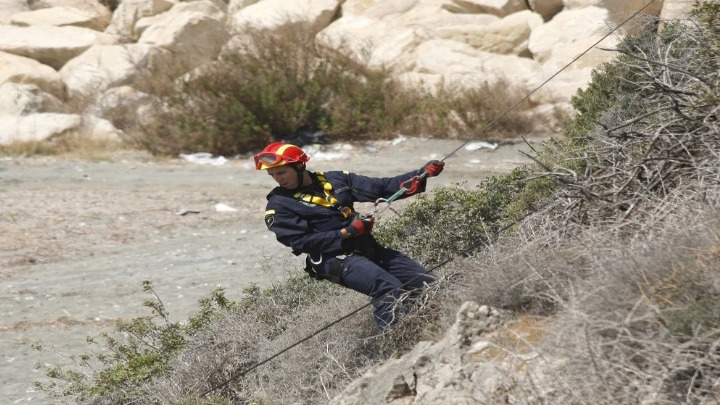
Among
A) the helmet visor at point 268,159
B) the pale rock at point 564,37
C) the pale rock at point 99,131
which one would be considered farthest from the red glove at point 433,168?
the pale rock at point 99,131

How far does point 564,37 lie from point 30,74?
39.8 ft

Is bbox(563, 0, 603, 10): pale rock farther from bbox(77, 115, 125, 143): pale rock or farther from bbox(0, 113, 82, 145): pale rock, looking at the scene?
bbox(0, 113, 82, 145): pale rock

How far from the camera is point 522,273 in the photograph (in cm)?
492

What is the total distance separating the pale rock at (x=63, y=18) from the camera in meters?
27.6

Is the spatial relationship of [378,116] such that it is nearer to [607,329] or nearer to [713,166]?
[713,166]

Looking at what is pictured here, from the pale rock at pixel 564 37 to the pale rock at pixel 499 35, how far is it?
0.36 meters

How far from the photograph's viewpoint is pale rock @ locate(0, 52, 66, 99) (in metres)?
22.6

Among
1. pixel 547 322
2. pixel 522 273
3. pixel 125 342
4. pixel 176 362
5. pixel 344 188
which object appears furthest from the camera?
pixel 125 342

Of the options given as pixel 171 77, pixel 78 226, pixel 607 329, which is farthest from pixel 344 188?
pixel 171 77

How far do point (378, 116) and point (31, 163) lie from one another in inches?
245

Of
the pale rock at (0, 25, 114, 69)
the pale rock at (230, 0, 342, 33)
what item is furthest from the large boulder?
the pale rock at (0, 25, 114, 69)

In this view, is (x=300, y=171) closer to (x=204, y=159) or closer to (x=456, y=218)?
(x=456, y=218)

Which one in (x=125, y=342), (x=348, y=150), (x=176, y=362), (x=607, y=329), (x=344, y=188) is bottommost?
(x=348, y=150)

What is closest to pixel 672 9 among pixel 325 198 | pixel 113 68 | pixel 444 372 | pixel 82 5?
pixel 325 198
